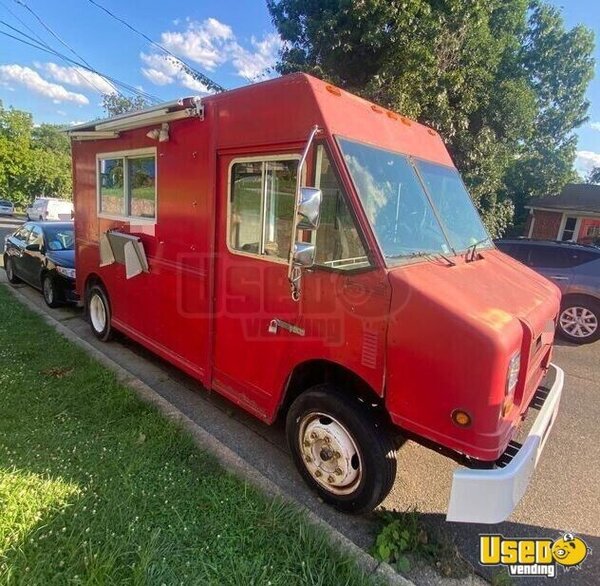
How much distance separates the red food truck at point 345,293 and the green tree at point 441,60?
6.16 metres

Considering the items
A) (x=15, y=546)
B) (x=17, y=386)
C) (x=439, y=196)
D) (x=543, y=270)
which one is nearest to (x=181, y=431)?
(x=15, y=546)

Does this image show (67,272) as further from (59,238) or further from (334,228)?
(334,228)

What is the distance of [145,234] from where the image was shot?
4.36 meters

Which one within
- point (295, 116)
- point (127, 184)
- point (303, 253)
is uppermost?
point (295, 116)

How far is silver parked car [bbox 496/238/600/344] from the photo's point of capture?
22.4 ft

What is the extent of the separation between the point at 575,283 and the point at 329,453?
636 cm

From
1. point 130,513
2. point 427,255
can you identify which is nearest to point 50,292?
point 130,513

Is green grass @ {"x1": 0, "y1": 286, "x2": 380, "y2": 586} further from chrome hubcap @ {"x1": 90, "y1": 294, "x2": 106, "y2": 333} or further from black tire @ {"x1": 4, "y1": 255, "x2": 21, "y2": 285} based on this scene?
black tire @ {"x1": 4, "y1": 255, "x2": 21, "y2": 285}

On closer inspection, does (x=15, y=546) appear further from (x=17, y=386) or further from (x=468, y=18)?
(x=468, y=18)

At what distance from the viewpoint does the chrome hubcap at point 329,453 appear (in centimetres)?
265

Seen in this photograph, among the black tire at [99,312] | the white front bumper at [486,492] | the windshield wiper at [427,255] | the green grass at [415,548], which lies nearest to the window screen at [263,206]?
the windshield wiper at [427,255]

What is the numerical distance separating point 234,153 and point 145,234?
1.72 metres

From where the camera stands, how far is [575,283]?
22.8 feet

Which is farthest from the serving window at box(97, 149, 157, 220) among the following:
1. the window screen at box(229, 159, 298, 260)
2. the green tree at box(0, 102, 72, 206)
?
the green tree at box(0, 102, 72, 206)
